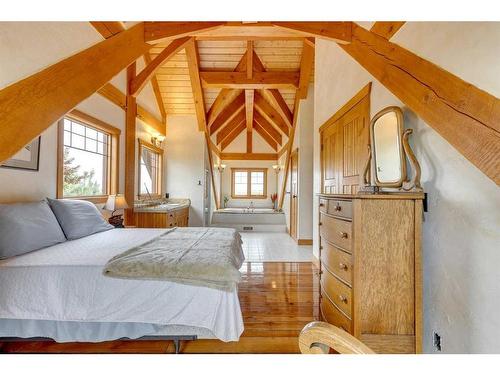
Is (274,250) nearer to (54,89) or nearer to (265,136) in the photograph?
(54,89)

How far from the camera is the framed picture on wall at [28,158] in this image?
2111 millimetres

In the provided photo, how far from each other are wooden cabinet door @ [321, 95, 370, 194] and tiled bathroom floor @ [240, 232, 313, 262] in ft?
4.54

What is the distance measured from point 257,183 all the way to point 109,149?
6.51 m

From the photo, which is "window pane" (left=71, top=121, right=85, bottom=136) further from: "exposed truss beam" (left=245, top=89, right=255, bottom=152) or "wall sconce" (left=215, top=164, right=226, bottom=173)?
"wall sconce" (left=215, top=164, right=226, bottom=173)

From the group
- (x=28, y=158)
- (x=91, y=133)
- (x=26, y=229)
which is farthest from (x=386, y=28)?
(x=91, y=133)

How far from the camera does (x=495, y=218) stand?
108 cm

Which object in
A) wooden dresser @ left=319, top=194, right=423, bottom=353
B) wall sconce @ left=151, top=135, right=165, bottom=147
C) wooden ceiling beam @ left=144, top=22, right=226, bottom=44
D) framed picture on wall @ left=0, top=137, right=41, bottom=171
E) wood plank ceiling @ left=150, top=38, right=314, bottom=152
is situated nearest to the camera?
wooden dresser @ left=319, top=194, right=423, bottom=353

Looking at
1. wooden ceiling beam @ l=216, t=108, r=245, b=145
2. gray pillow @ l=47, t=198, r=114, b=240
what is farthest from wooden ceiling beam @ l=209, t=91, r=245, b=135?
gray pillow @ l=47, t=198, r=114, b=240

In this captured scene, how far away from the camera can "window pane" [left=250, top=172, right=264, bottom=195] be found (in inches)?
384

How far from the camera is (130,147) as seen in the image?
4184mm

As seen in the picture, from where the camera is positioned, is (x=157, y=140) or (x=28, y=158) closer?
(x=28, y=158)

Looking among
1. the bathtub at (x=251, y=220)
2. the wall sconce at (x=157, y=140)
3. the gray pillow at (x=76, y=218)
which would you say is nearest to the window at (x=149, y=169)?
the wall sconce at (x=157, y=140)
